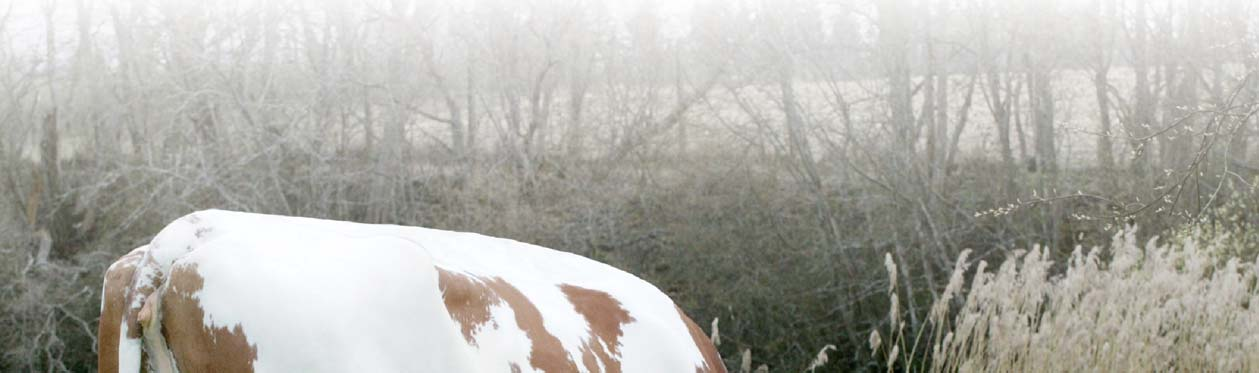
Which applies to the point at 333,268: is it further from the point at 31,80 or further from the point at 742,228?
the point at 31,80

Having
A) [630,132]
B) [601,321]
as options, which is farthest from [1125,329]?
[630,132]

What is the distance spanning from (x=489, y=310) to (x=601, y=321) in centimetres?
47

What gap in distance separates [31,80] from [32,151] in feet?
2.17

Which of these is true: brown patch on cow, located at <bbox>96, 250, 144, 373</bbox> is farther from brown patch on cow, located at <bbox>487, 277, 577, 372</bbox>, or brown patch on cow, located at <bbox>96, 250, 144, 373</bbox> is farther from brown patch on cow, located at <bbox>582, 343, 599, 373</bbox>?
brown patch on cow, located at <bbox>582, 343, 599, 373</bbox>

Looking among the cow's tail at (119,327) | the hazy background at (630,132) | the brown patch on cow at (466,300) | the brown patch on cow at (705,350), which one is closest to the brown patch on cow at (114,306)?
the cow's tail at (119,327)

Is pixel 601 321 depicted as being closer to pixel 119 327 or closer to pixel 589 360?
pixel 589 360

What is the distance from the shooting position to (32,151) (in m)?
11.8

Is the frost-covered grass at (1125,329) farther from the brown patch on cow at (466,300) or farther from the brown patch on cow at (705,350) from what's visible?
the brown patch on cow at (466,300)

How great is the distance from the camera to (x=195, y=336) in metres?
1.51

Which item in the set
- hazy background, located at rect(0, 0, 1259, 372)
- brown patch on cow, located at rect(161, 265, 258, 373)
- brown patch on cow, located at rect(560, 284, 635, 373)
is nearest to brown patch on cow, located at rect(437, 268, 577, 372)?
brown patch on cow, located at rect(560, 284, 635, 373)

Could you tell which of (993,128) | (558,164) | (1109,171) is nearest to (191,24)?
(558,164)

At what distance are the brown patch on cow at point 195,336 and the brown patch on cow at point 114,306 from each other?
10 cm

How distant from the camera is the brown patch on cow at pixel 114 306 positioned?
1.58 m

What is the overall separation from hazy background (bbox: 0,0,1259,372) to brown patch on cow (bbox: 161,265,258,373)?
9.21 m
